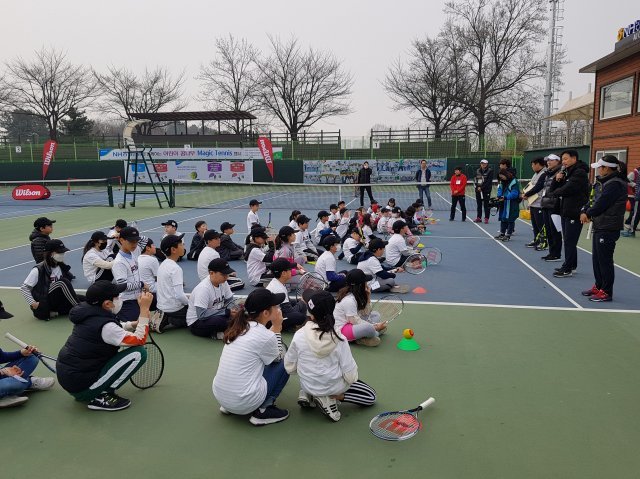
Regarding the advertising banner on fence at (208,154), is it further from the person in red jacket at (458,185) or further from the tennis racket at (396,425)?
the tennis racket at (396,425)

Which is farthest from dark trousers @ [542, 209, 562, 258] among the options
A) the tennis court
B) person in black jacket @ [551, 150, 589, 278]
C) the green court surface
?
the green court surface

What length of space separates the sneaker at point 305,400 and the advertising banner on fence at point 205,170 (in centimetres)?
3472

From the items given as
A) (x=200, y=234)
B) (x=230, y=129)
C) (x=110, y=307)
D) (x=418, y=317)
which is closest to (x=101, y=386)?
(x=110, y=307)

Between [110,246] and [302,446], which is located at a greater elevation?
[110,246]

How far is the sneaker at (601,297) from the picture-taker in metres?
7.95

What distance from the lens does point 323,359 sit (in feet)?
14.2

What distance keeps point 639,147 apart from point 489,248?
10.1 m

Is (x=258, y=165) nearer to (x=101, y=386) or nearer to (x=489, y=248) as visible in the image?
(x=489, y=248)

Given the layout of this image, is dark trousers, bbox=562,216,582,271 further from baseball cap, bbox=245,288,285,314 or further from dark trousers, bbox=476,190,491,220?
dark trousers, bbox=476,190,491,220

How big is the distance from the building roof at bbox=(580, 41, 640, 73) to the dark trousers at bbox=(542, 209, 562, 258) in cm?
1086

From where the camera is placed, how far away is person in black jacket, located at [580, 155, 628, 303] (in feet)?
25.0

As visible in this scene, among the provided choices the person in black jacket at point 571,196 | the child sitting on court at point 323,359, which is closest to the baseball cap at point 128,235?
the child sitting on court at point 323,359

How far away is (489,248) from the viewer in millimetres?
12961

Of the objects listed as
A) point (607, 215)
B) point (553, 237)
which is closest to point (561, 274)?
point (553, 237)
